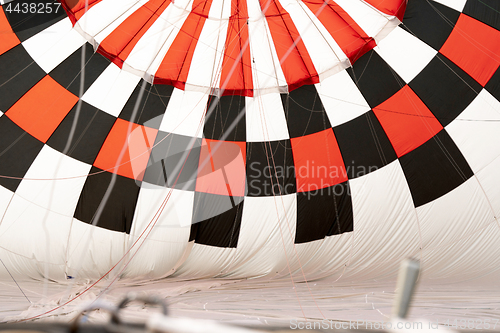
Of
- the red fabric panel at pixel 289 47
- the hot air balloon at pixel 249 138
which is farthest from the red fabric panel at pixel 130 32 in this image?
the red fabric panel at pixel 289 47

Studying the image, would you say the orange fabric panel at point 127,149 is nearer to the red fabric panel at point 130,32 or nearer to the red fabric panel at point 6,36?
the red fabric panel at point 130,32

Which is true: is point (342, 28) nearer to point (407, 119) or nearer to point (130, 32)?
point (407, 119)

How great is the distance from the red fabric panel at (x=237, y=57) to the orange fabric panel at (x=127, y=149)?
699mm

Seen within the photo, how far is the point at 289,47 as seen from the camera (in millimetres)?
2479

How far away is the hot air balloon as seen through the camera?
2414 millimetres

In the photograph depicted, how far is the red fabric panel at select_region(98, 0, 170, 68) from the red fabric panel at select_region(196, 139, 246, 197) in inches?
34.6

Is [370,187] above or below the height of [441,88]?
below

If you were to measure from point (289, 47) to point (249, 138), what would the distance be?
742 mm

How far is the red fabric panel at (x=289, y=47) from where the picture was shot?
236 cm

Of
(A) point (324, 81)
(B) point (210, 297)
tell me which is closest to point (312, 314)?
(B) point (210, 297)

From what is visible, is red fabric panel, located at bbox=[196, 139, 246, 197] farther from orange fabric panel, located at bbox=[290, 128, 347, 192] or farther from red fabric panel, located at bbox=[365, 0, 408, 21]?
red fabric panel, located at bbox=[365, 0, 408, 21]

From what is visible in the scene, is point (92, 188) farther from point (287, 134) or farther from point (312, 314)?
point (312, 314)

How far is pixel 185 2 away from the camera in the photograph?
2.31 metres

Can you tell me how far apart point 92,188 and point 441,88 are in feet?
8.97
